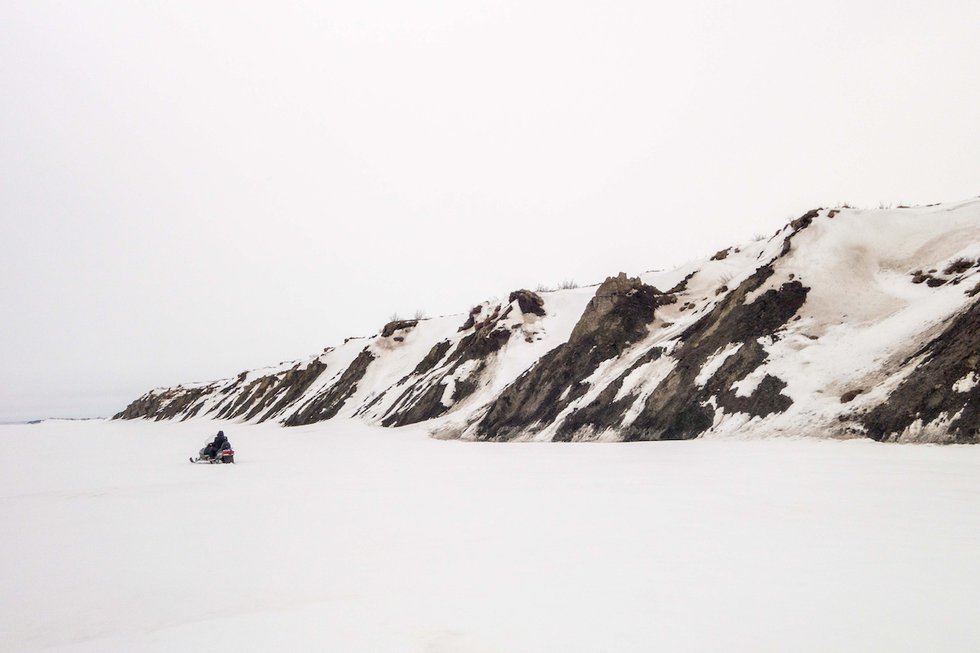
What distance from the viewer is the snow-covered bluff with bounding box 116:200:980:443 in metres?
14.1

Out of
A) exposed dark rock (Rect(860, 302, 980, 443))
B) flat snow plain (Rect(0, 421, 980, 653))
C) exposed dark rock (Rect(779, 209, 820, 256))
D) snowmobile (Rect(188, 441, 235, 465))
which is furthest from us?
exposed dark rock (Rect(779, 209, 820, 256))

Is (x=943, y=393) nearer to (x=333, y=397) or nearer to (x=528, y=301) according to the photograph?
(x=528, y=301)

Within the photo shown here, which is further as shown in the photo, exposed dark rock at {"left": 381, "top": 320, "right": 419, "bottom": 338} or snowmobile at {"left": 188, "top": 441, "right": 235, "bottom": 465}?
exposed dark rock at {"left": 381, "top": 320, "right": 419, "bottom": 338}

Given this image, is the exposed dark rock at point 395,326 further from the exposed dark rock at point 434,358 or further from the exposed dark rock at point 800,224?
the exposed dark rock at point 800,224

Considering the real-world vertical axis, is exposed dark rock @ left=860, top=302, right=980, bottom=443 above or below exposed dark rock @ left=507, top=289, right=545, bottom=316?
below

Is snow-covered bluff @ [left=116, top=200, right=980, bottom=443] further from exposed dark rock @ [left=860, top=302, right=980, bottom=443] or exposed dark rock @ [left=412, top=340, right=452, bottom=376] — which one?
exposed dark rock @ [left=412, top=340, right=452, bottom=376]

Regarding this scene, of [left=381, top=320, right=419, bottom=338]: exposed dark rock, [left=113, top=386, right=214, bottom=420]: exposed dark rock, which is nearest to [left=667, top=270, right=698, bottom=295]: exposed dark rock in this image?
[left=381, top=320, right=419, bottom=338]: exposed dark rock

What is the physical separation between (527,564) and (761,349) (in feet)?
53.5

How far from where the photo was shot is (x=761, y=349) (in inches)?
753

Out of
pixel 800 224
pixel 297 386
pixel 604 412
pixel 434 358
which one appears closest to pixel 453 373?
pixel 434 358

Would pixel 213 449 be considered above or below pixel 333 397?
above

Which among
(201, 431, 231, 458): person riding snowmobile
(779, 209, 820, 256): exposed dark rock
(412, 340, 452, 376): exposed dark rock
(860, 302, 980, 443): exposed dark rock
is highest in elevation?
(779, 209, 820, 256): exposed dark rock

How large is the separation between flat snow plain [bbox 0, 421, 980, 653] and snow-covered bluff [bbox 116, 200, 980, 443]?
4.07 meters

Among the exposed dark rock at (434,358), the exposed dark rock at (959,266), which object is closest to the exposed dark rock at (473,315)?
the exposed dark rock at (434,358)
